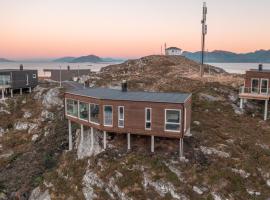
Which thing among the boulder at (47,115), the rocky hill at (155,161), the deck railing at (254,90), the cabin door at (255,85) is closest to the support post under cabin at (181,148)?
the rocky hill at (155,161)

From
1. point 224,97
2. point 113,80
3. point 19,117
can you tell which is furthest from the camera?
point 113,80

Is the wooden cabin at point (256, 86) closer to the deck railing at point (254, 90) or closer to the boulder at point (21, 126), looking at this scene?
the deck railing at point (254, 90)

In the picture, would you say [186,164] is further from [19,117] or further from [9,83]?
[9,83]

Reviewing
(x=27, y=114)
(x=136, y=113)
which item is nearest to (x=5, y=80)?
(x=27, y=114)

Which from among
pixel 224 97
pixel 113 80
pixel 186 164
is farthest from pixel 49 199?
pixel 113 80

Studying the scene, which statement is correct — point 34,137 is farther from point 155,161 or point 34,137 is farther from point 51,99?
point 155,161

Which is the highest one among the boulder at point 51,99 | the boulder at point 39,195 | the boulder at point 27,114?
the boulder at point 51,99
